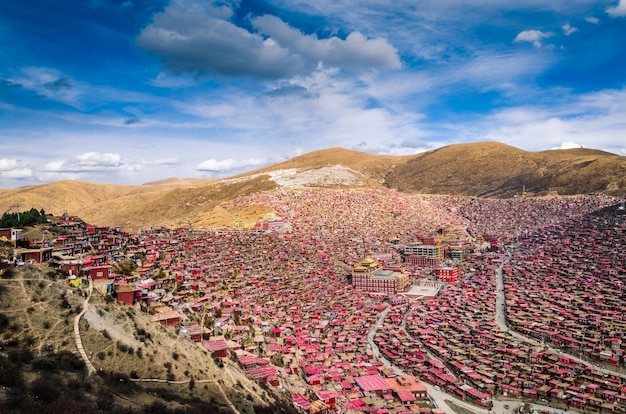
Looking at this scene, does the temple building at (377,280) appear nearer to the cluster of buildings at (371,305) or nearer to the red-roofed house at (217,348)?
the cluster of buildings at (371,305)

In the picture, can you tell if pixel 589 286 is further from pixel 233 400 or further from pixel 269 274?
pixel 233 400

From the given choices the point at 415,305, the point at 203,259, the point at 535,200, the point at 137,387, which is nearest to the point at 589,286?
the point at 415,305

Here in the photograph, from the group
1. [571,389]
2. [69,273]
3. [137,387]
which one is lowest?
[571,389]

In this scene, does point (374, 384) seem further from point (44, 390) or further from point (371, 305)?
point (44, 390)

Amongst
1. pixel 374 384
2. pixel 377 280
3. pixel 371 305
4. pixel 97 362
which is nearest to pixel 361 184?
pixel 377 280

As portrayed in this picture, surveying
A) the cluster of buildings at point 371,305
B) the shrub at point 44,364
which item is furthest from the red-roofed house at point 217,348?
the shrub at point 44,364

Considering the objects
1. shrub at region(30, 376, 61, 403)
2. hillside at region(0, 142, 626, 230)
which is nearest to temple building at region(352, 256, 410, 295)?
hillside at region(0, 142, 626, 230)

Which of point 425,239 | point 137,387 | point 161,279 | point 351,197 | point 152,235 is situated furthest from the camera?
point 351,197
